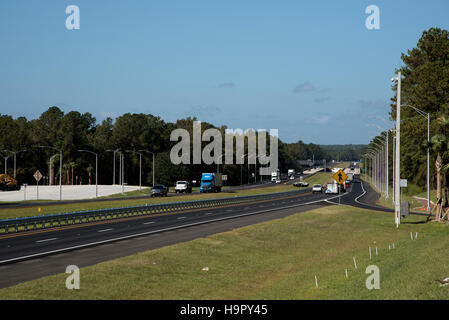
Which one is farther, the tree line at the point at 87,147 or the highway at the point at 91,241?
the tree line at the point at 87,147

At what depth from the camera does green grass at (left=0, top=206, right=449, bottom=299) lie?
53.0 feet

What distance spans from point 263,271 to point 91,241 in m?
11.9

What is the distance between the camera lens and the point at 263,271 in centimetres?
2159

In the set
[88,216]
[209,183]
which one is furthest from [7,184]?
[88,216]

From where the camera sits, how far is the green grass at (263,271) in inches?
636

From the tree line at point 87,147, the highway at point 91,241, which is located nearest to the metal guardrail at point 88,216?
the highway at point 91,241

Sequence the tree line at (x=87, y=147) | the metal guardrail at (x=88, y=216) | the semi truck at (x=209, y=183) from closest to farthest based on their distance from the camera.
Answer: the metal guardrail at (x=88, y=216) < the semi truck at (x=209, y=183) < the tree line at (x=87, y=147)

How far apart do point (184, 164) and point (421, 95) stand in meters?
80.1

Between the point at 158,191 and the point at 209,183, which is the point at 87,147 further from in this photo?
the point at 158,191

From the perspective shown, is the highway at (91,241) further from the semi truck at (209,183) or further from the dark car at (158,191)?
the semi truck at (209,183)

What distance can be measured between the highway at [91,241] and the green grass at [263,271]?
1.71 m

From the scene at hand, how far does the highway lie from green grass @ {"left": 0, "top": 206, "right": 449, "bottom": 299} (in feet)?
5.60

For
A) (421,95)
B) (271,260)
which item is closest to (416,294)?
(271,260)
